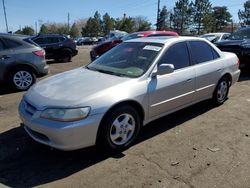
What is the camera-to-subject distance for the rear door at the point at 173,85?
4.57 m

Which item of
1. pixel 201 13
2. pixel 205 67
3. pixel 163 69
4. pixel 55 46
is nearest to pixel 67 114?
pixel 163 69

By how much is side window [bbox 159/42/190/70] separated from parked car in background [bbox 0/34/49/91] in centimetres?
458

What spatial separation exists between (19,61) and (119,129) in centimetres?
494

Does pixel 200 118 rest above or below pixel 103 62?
below

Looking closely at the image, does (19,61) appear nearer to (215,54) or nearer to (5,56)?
(5,56)

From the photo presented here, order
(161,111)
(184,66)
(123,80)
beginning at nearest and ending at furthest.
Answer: (123,80), (161,111), (184,66)

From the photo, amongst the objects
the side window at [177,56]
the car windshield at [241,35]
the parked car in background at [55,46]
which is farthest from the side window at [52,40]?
the side window at [177,56]

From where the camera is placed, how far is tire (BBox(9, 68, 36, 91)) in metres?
8.06

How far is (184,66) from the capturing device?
5195mm

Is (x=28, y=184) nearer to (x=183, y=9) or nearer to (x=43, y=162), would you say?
(x=43, y=162)

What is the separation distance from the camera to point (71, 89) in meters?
4.14

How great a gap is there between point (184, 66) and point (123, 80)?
139cm

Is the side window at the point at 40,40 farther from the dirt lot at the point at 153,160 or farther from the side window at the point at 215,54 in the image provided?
the side window at the point at 215,54

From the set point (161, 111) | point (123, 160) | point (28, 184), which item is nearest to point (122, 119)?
point (123, 160)
